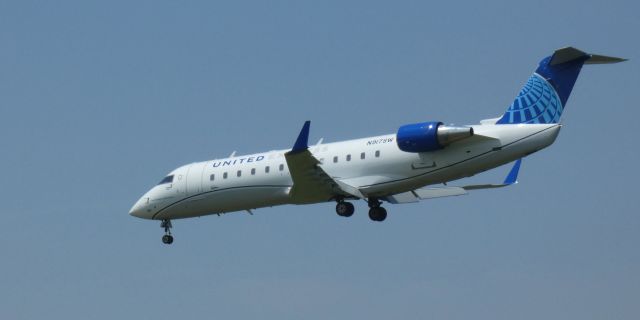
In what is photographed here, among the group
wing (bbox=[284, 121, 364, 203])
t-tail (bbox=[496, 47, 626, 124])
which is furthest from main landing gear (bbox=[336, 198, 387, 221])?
t-tail (bbox=[496, 47, 626, 124])

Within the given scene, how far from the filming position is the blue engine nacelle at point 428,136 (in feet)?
128

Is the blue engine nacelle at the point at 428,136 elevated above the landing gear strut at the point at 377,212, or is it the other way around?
the blue engine nacelle at the point at 428,136

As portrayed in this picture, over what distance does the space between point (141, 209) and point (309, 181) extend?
831 cm

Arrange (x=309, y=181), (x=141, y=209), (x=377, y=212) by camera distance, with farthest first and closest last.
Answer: (x=141, y=209)
(x=377, y=212)
(x=309, y=181)

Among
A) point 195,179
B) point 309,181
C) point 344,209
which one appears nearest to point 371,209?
point 344,209

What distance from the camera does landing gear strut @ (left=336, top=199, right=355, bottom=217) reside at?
138ft

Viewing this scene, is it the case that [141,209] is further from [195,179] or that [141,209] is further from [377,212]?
[377,212]

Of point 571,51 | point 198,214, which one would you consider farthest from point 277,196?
point 571,51

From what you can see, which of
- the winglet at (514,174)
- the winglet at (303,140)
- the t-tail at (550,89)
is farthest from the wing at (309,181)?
the winglet at (514,174)

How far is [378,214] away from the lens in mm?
42625

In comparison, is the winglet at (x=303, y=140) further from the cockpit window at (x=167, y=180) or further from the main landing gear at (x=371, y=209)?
the cockpit window at (x=167, y=180)

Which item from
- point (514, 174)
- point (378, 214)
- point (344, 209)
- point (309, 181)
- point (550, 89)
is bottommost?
point (378, 214)

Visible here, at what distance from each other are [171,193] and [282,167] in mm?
5113

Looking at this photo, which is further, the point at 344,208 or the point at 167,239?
the point at 167,239
